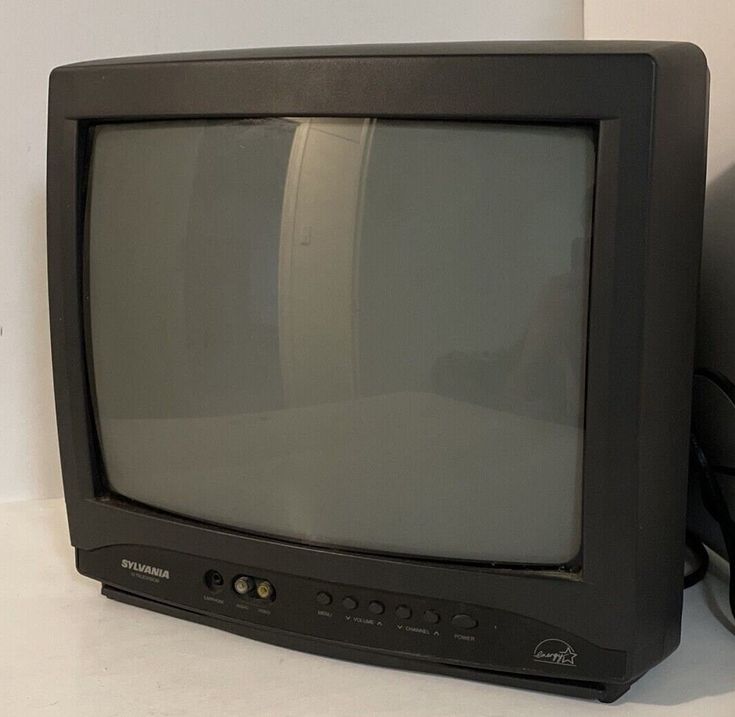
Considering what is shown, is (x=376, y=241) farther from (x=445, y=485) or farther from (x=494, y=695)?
(x=494, y=695)

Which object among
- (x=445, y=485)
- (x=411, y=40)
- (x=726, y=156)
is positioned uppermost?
(x=411, y=40)

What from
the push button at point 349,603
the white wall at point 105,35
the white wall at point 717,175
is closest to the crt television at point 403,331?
the push button at point 349,603

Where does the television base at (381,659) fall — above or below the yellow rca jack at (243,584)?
below

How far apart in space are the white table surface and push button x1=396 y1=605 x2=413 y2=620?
6cm

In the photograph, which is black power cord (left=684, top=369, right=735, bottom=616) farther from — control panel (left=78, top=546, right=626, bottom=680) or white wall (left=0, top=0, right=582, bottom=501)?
white wall (left=0, top=0, right=582, bottom=501)

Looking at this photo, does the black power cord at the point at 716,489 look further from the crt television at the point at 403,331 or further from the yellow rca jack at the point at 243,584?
the yellow rca jack at the point at 243,584

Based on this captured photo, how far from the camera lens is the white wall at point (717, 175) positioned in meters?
1.02

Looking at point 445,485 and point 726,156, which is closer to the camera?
point 445,485

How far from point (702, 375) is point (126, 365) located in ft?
1.93

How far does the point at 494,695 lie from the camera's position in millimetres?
857

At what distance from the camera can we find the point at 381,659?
0.90 meters

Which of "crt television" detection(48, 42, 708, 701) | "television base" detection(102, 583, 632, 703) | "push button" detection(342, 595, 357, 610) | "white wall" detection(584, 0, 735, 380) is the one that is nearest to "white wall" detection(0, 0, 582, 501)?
"white wall" detection(584, 0, 735, 380)

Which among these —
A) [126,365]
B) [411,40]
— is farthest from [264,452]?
[411,40]

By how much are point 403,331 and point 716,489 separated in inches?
15.0
